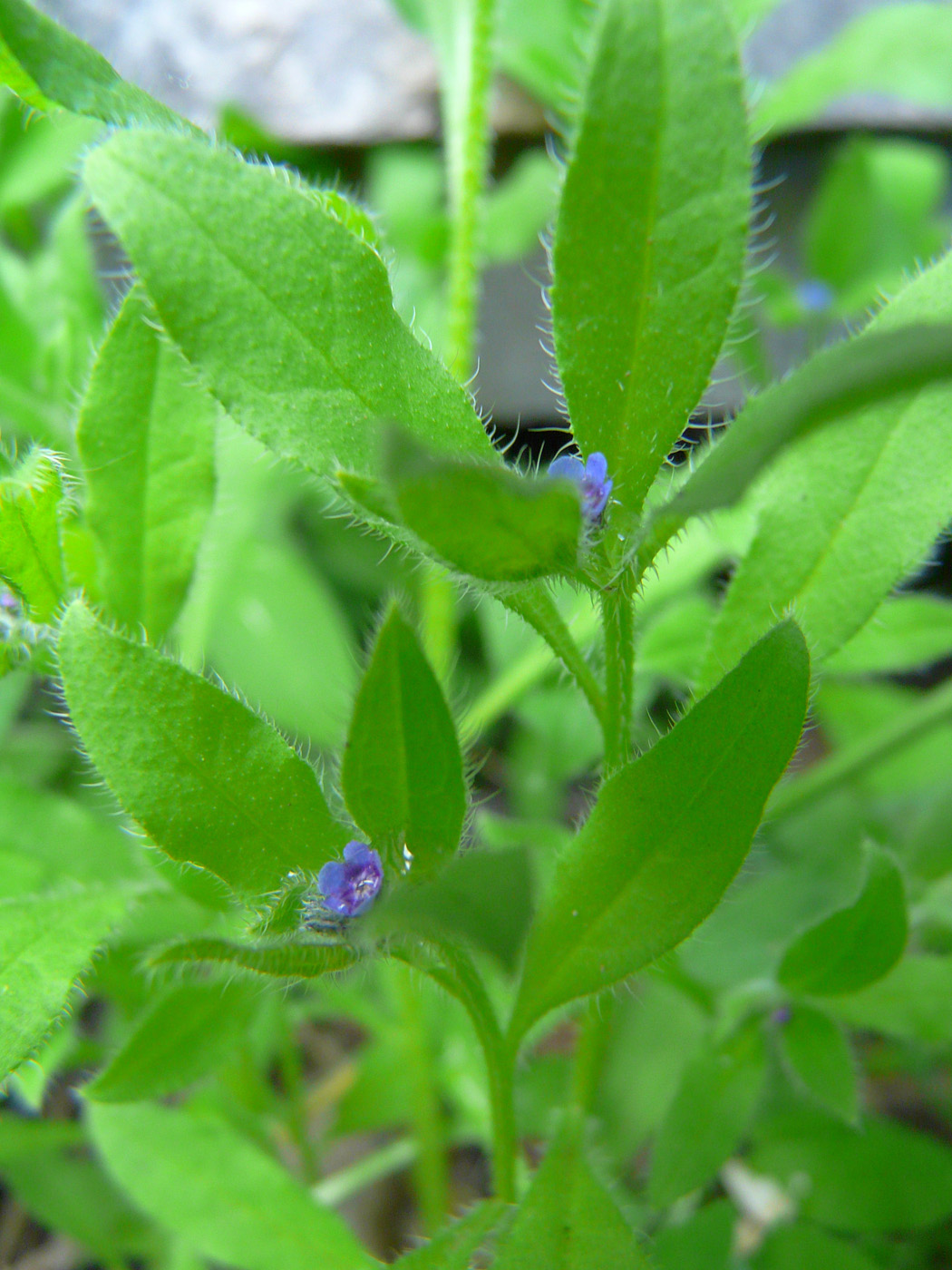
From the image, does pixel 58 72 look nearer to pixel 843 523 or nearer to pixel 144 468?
pixel 144 468

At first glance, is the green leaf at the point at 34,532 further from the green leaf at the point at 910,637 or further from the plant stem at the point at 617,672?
the green leaf at the point at 910,637

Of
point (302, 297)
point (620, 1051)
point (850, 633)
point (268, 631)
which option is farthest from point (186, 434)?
point (620, 1051)

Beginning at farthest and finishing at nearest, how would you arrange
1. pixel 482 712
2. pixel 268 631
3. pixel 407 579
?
1. pixel 407 579
2. pixel 268 631
3. pixel 482 712

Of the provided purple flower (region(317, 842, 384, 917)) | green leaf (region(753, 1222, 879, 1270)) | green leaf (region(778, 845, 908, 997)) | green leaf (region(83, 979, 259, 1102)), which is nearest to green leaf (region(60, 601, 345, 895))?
purple flower (region(317, 842, 384, 917))

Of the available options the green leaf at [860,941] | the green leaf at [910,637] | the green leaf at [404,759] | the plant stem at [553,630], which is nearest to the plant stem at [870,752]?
the green leaf at [910,637]

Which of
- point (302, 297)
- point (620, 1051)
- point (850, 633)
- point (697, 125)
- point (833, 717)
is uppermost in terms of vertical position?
point (697, 125)

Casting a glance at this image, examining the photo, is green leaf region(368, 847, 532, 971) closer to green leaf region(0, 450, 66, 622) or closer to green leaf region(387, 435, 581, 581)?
green leaf region(387, 435, 581, 581)

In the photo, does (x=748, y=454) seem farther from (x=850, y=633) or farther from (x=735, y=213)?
(x=850, y=633)
